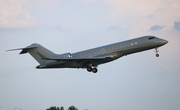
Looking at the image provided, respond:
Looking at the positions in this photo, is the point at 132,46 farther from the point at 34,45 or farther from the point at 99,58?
the point at 34,45

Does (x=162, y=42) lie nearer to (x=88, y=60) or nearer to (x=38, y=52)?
(x=88, y=60)

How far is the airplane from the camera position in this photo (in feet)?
183

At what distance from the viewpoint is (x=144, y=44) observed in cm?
5562

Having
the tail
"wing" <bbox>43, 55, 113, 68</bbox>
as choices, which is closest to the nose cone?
"wing" <bbox>43, 55, 113, 68</bbox>

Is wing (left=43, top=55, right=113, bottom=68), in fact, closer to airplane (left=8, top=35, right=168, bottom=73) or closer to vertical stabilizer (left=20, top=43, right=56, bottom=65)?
airplane (left=8, top=35, right=168, bottom=73)

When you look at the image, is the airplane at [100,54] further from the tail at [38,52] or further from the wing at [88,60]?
the tail at [38,52]

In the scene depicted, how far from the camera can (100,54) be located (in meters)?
57.0

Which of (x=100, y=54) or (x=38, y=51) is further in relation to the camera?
(x=38, y=51)

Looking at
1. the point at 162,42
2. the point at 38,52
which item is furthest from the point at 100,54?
the point at 38,52

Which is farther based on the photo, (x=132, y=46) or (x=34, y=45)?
(x=34, y=45)

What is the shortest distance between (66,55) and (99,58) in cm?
501

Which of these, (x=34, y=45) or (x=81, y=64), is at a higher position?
(x=34, y=45)

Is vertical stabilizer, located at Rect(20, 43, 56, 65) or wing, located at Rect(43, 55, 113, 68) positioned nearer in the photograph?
wing, located at Rect(43, 55, 113, 68)

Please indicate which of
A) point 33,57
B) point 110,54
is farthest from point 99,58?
point 33,57
